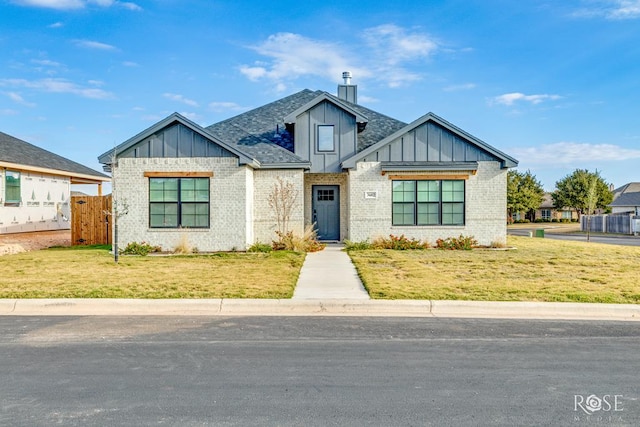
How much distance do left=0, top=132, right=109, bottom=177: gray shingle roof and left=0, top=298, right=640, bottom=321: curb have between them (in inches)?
557

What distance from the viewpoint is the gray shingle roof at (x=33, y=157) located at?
20.6 metres

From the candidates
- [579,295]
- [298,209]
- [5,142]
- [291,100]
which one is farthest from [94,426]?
[5,142]

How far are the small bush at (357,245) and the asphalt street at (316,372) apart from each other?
31.7 feet

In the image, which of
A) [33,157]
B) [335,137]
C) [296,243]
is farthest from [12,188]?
[335,137]

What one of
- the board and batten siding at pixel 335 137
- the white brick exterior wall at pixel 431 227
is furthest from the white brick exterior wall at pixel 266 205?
the board and batten siding at pixel 335 137

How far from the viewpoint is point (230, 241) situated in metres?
16.5

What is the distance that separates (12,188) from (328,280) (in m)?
16.7

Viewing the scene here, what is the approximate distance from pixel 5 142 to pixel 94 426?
903 inches

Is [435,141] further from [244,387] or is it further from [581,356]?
[244,387]

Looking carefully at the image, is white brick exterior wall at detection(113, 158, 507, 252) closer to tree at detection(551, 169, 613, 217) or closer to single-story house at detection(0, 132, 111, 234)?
single-story house at detection(0, 132, 111, 234)

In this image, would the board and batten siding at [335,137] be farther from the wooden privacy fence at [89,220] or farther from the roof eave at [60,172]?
the roof eave at [60,172]

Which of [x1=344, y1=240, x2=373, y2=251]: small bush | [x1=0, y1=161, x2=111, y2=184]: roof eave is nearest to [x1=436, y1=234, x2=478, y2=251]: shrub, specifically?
[x1=344, y1=240, x2=373, y2=251]: small bush

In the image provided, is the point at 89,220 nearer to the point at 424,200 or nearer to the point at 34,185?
the point at 34,185

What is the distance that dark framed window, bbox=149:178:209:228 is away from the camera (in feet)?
54.1
